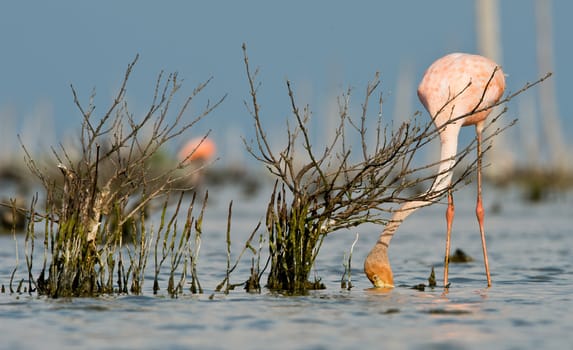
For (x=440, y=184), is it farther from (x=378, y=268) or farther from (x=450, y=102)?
(x=378, y=268)

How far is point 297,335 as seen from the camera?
721 centimetres

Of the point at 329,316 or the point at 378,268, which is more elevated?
the point at 378,268

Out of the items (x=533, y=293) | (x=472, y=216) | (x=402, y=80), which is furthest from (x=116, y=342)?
(x=402, y=80)

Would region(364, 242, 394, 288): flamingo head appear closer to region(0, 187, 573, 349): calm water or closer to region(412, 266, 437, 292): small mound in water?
region(0, 187, 573, 349): calm water

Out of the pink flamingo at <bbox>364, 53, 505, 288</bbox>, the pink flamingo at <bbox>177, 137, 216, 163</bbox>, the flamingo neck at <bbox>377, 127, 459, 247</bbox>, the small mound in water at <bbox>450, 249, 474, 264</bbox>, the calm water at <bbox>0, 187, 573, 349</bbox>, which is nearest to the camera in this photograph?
the calm water at <bbox>0, 187, 573, 349</bbox>

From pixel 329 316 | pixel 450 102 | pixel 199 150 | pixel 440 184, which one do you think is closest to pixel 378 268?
pixel 440 184

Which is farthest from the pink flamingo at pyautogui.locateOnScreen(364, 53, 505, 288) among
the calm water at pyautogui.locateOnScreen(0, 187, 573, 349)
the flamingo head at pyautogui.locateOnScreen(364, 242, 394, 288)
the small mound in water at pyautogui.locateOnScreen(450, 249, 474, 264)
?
the small mound in water at pyautogui.locateOnScreen(450, 249, 474, 264)

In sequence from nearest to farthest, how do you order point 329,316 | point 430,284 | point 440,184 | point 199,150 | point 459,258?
point 329,316 < point 440,184 < point 430,284 < point 459,258 < point 199,150

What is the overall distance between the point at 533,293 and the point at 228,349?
12.9 feet

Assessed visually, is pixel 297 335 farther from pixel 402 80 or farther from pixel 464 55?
pixel 402 80

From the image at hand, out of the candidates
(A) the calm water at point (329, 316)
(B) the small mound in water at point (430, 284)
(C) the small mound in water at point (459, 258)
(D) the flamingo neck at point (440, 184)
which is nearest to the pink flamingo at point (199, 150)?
(C) the small mound in water at point (459, 258)

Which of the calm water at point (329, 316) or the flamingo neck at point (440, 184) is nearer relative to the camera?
the calm water at point (329, 316)

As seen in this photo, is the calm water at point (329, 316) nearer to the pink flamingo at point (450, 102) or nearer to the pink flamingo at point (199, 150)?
the pink flamingo at point (450, 102)

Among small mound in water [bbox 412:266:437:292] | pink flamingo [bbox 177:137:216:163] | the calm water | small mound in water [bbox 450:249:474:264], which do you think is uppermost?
pink flamingo [bbox 177:137:216:163]
